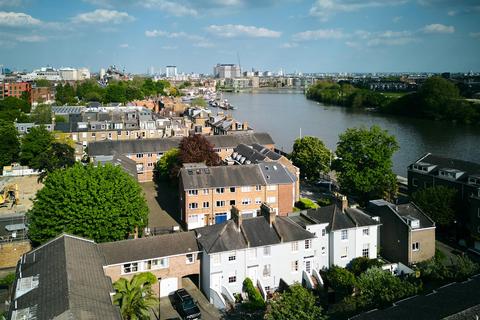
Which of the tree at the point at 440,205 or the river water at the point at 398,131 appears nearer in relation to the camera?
the tree at the point at 440,205

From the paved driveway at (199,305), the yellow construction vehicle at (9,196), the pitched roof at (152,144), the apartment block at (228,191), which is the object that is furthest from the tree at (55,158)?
the paved driveway at (199,305)

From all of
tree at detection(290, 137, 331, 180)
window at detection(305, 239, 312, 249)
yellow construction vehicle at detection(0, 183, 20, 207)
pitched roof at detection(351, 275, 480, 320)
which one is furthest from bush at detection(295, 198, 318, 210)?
yellow construction vehicle at detection(0, 183, 20, 207)

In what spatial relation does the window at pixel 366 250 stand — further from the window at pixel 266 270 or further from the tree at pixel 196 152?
the tree at pixel 196 152

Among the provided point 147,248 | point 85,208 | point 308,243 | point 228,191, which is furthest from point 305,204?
point 85,208

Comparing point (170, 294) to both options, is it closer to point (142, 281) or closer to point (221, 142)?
point (142, 281)

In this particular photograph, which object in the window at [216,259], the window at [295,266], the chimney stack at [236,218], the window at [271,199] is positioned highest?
the chimney stack at [236,218]

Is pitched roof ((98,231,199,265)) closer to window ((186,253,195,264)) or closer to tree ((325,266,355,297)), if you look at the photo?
window ((186,253,195,264))

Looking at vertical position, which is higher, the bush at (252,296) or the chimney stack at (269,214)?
the chimney stack at (269,214)
